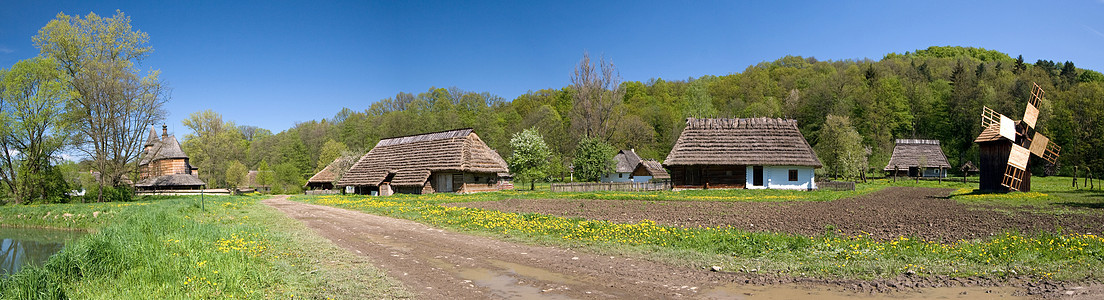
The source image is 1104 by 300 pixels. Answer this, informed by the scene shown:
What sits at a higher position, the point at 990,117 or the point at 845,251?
the point at 990,117

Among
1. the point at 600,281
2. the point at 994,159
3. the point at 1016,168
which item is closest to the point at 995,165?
the point at 994,159

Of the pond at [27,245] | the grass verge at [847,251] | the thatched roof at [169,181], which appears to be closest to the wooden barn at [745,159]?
the grass verge at [847,251]

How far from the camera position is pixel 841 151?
51.0 meters

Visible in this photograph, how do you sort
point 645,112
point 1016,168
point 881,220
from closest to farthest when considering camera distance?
point 881,220 → point 1016,168 → point 645,112

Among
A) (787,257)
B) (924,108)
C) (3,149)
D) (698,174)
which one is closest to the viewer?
(787,257)

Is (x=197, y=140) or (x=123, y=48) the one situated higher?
(x=123, y=48)

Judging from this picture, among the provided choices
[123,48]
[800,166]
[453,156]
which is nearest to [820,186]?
[800,166]

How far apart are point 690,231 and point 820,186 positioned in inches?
1198

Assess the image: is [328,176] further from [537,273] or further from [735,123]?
[537,273]

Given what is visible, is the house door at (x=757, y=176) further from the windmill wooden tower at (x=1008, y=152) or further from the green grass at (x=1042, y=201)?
the green grass at (x=1042, y=201)

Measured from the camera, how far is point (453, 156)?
39500 mm

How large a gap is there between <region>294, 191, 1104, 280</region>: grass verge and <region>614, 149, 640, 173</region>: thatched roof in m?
46.9

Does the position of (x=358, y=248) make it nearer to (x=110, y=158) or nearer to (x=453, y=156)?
(x=453, y=156)

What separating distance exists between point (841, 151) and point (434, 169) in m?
36.7
